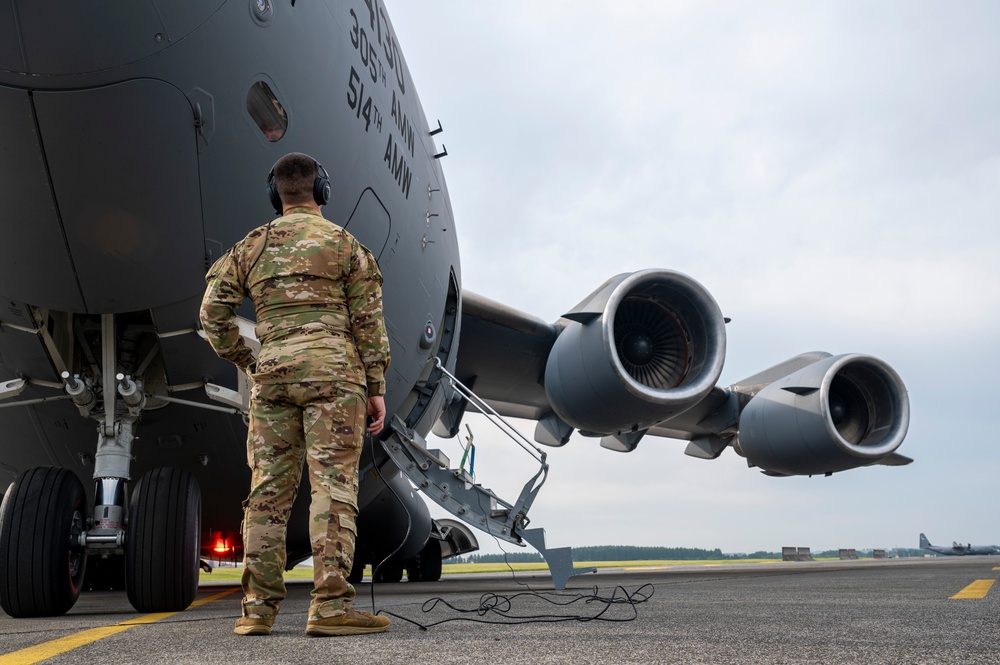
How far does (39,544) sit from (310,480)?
200cm

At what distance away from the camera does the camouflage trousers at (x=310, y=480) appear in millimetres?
2586

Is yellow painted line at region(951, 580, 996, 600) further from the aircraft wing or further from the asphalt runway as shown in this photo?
the aircraft wing

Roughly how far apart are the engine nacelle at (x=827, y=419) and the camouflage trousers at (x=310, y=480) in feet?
25.6

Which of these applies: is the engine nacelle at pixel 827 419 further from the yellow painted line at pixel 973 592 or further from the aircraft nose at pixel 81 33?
the aircraft nose at pixel 81 33

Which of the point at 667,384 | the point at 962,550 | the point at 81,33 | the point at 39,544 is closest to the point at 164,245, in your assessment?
the point at 81,33

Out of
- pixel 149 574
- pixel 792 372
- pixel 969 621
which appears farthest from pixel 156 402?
pixel 792 372

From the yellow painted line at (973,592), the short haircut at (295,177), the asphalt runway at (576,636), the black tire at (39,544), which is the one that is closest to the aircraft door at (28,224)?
the black tire at (39,544)

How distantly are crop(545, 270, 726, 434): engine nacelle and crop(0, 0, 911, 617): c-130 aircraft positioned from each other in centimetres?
127

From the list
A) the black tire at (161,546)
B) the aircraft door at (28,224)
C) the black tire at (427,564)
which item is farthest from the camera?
the black tire at (427,564)

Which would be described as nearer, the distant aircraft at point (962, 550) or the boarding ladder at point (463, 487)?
the boarding ladder at point (463, 487)

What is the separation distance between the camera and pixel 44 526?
3.88 m

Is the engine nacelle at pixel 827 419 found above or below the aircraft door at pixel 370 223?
below

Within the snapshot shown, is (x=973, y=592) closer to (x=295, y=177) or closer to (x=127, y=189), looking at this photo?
(x=295, y=177)

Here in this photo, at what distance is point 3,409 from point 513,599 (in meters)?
3.35
